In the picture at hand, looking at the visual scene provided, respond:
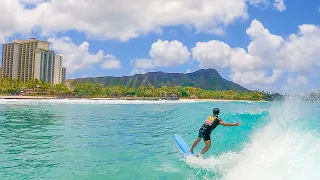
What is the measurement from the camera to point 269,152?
987 cm

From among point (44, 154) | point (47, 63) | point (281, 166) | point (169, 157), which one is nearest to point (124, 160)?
point (169, 157)

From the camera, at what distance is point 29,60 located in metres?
170

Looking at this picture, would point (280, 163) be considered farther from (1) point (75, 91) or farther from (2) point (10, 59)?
(2) point (10, 59)

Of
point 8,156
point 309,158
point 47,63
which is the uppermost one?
point 47,63

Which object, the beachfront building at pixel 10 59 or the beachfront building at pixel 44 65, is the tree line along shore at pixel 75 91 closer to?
the beachfront building at pixel 44 65

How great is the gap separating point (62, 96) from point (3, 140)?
394 feet

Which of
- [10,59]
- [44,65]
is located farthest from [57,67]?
[10,59]

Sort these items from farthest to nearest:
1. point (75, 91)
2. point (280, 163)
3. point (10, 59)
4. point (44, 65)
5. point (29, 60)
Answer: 1. point (10, 59)
2. point (44, 65)
3. point (29, 60)
4. point (75, 91)
5. point (280, 163)

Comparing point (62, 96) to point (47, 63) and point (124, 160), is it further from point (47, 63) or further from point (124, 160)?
point (124, 160)

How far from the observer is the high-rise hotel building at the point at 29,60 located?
166m

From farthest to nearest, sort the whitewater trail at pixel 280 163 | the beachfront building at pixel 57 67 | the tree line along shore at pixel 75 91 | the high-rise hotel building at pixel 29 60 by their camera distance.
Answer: the beachfront building at pixel 57 67 → the high-rise hotel building at pixel 29 60 → the tree line along shore at pixel 75 91 → the whitewater trail at pixel 280 163

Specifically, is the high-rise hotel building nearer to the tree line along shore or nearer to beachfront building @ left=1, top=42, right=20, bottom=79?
beachfront building @ left=1, top=42, right=20, bottom=79

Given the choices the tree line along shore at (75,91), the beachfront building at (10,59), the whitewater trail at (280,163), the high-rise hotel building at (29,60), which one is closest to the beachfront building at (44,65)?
the high-rise hotel building at (29,60)

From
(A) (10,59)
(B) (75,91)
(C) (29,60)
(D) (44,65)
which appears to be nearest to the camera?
(B) (75,91)
